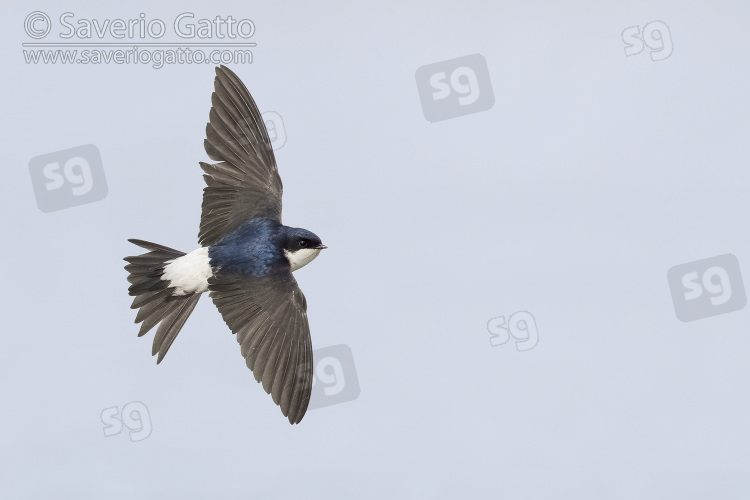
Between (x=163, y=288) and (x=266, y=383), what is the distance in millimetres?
1200

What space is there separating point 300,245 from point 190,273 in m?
0.91

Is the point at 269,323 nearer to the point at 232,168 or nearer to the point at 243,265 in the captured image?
the point at 243,265

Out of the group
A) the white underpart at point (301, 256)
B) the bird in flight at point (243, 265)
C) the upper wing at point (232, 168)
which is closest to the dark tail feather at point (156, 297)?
the bird in flight at point (243, 265)

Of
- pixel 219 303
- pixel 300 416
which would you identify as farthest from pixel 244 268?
pixel 300 416

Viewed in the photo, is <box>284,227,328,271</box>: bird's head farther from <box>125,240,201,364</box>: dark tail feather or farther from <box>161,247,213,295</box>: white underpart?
<box>125,240,201,364</box>: dark tail feather

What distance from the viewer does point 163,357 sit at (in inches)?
486

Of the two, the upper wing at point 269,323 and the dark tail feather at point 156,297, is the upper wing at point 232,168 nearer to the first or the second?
the dark tail feather at point 156,297

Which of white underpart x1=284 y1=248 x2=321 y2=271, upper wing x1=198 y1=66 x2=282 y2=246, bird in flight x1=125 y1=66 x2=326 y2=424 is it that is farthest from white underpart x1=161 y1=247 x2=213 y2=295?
white underpart x1=284 y1=248 x2=321 y2=271


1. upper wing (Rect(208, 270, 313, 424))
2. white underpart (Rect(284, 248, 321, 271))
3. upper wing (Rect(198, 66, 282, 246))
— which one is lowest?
upper wing (Rect(208, 270, 313, 424))

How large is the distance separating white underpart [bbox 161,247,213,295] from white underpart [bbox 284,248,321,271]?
634 millimetres

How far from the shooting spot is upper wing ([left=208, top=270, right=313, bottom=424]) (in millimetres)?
11961

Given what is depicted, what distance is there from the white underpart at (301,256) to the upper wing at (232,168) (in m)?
0.46

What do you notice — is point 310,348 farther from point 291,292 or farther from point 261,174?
point 261,174

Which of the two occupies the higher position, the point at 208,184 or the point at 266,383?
the point at 208,184
